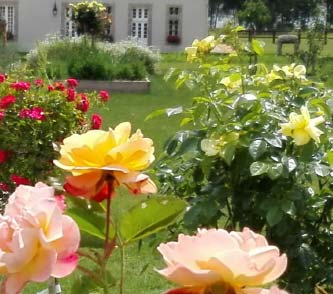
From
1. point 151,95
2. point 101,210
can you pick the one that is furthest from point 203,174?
point 151,95

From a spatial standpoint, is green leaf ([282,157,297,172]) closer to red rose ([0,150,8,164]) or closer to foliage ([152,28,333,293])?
foliage ([152,28,333,293])

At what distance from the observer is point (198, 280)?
0.81 m

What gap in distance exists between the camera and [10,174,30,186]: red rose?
4844mm

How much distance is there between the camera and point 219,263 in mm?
798

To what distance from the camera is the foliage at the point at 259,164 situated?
2.65 meters

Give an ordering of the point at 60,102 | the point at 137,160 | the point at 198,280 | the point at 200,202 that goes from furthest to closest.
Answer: the point at 60,102 → the point at 200,202 → the point at 137,160 → the point at 198,280

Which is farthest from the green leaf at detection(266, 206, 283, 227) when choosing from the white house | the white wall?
the white wall

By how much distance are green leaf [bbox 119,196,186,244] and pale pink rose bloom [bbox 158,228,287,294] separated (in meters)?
0.19

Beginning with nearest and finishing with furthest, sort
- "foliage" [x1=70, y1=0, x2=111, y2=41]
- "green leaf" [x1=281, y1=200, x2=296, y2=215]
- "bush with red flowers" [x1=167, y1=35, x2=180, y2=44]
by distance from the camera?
"green leaf" [x1=281, y1=200, x2=296, y2=215] → "foliage" [x1=70, y1=0, x2=111, y2=41] → "bush with red flowers" [x1=167, y1=35, x2=180, y2=44]

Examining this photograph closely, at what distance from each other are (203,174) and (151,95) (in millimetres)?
13049

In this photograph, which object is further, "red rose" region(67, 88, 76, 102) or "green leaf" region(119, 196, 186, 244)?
"red rose" region(67, 88, 76, 102)

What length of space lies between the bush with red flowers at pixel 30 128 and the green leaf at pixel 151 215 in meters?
3.92

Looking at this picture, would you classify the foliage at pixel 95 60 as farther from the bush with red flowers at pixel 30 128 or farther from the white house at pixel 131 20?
the white house at pixel 131 20

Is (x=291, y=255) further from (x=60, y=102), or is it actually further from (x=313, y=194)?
(x=60, y=102)
